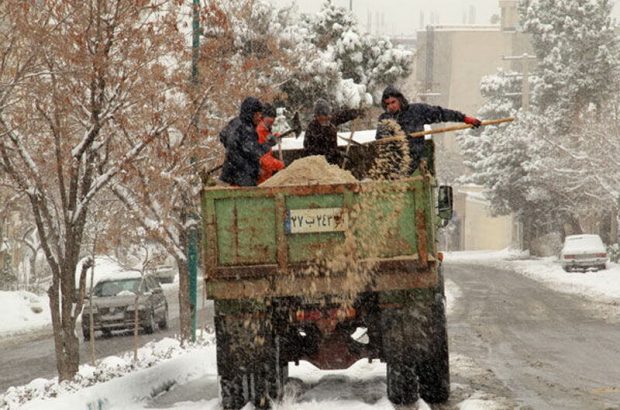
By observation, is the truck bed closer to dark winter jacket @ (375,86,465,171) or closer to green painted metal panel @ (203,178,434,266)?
green painted metal panel @ (203,178,434,266)

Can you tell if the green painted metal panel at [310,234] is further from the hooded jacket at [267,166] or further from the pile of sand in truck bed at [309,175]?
the hooded jacket at [267,166]

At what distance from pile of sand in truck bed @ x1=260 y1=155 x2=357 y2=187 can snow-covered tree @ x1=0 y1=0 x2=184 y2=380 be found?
3813 millimetres

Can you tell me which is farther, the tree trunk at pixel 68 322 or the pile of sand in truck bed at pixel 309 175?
the tree trunk at pixel 68 322

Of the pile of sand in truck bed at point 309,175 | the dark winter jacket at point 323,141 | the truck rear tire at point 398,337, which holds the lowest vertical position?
the truck rear tire at point 398,337

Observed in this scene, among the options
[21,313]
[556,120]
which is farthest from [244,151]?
[556,120]

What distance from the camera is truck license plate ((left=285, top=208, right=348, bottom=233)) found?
31.4ft

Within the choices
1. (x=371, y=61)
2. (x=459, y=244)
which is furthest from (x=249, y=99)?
(x=459, y=244)

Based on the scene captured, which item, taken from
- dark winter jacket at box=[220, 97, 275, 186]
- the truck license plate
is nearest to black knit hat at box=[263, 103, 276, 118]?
dark winter jacket at box=[220, 97, 275, 186]

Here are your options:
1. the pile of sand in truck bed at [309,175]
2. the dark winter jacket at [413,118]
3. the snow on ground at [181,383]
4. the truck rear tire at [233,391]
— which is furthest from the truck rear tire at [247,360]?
the dark winter jacket at [413,118]

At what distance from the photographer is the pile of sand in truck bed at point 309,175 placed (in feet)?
32.8

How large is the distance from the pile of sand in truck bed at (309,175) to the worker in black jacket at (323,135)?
1082 millimetres

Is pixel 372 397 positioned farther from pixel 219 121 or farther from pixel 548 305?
pixel 548 305

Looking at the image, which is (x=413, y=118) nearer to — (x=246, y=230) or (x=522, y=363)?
(x=246, y=230)

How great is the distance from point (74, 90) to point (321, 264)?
5.36m
